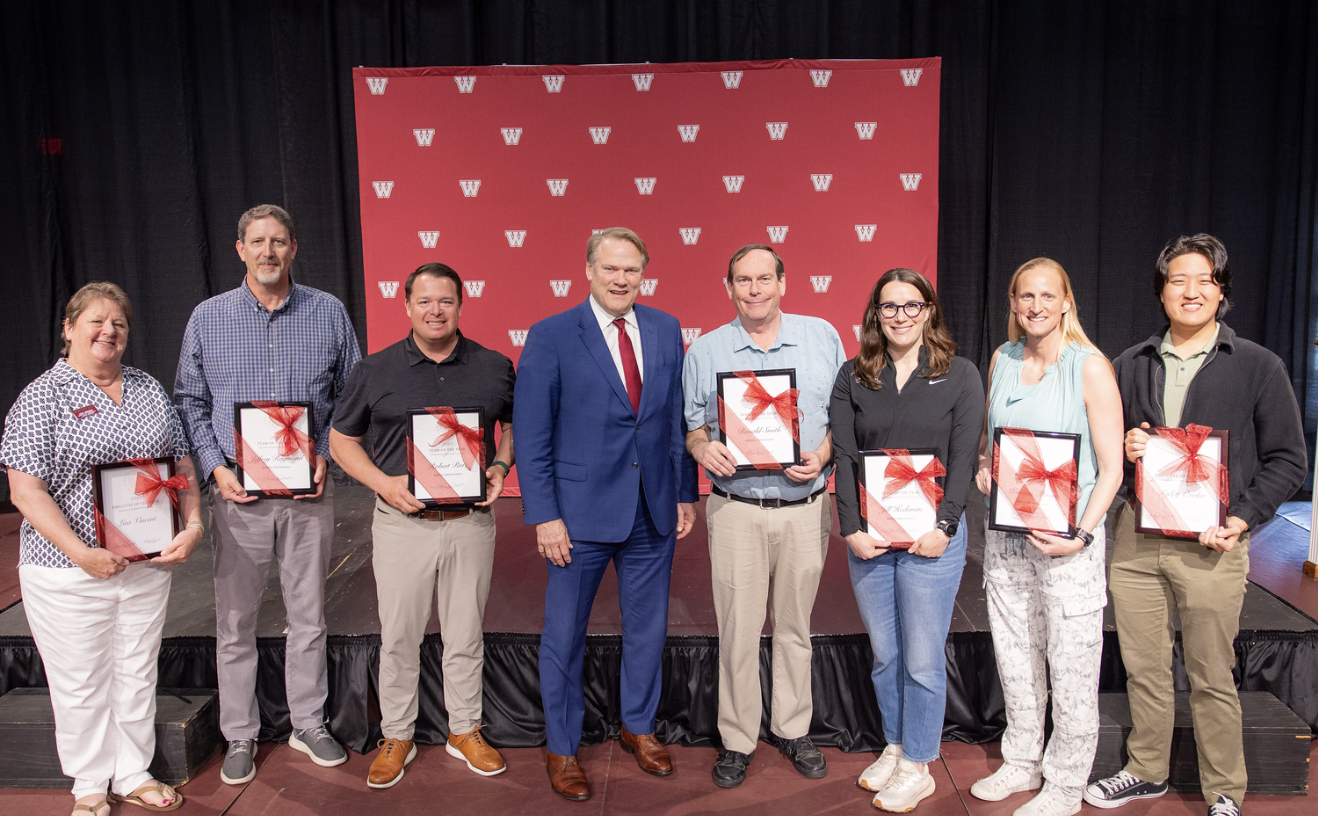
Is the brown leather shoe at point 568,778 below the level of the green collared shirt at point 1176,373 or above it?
below

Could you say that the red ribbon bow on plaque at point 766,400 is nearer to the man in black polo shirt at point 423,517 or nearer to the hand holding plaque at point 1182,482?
the man in black polo shirt at point 423,517

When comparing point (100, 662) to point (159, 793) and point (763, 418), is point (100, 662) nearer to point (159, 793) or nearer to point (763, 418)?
point (159, 793)

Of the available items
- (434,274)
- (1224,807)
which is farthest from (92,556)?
(1224,807)

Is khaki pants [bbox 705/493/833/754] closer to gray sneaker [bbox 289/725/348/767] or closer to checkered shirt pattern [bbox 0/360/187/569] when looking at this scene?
gray sneaker [bbox 289/725/348/767]

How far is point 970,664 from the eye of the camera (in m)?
2.83

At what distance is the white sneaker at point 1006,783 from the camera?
2434 millimetres

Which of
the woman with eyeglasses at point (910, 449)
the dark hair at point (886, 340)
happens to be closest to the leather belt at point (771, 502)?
the woman with eyeglasses at point (910, 449)

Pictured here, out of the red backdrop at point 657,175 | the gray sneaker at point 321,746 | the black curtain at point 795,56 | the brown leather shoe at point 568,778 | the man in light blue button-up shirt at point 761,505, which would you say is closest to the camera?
the man in light blue button-up shirt at point 761,505

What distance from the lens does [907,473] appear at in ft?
7.18

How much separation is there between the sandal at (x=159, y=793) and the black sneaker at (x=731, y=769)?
165 cm

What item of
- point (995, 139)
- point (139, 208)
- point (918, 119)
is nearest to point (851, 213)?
point (918, 119)

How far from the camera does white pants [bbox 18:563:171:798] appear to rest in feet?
7.48

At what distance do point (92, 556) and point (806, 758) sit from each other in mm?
2152

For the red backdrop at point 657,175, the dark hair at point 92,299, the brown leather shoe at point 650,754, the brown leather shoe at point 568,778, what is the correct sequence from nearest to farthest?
the dark hair at point 92,299 → the brown leather shoe at point 568,778 → the brown leather shoe at point 650,754 → the red backdrop at point 657,175
